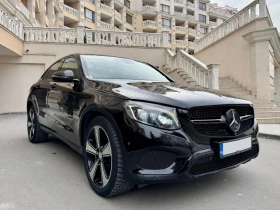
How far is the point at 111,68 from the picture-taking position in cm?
312

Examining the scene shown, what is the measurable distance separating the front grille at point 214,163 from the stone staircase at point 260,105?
4.41m

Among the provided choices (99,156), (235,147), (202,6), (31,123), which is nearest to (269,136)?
(235,147)

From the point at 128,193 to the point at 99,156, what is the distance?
0.47 metres

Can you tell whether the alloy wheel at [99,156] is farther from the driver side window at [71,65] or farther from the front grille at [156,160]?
the driver side window at [71,65]

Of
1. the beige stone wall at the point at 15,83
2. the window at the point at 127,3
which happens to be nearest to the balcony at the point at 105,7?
the window at the point at 127,3

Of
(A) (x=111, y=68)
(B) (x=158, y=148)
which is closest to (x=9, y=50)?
(A) (x=111, y=68)

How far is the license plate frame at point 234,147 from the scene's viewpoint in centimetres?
196

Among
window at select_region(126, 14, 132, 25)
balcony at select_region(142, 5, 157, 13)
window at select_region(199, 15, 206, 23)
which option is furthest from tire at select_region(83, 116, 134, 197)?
window at select_region(199, 15, 206, 23)

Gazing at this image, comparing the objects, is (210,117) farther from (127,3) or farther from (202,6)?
(202,6)

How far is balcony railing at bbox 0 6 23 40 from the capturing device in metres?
7.76

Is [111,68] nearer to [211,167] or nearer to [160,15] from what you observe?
[211,167]

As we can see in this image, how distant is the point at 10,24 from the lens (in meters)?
8.49

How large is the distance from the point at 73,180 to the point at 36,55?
29.3 feet

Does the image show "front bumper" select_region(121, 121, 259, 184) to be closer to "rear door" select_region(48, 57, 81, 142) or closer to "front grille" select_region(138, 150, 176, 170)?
"front grille" select_region(138, 150, 176, 170)
